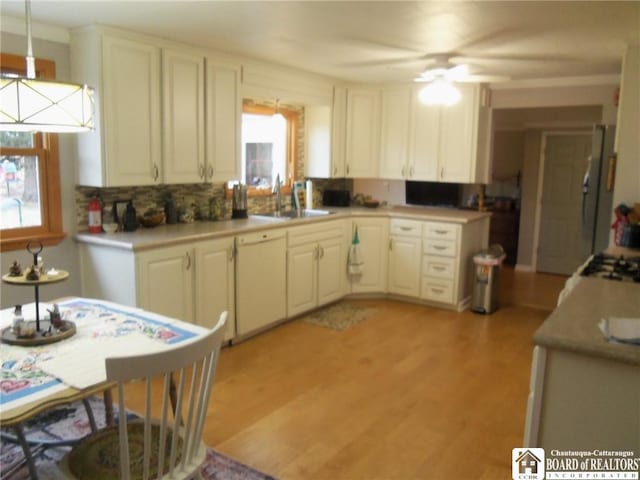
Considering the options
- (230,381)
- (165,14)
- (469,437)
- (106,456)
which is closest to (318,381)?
(230,381)

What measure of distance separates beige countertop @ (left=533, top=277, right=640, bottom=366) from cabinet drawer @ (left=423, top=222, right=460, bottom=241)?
2483mm

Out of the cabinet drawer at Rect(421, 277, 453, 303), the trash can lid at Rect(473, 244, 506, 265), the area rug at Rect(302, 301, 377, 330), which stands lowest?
the area rug at Rect(302, 301, 377, 330)

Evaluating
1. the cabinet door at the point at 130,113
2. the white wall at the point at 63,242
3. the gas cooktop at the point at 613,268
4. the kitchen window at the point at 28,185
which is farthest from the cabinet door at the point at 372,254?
the kitchen window at the point at 28,185

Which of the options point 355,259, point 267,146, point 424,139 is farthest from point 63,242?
point 424,139

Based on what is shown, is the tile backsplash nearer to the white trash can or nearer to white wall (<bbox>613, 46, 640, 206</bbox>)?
the white trash can

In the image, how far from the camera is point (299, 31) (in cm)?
337

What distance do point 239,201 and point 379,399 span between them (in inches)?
84.8

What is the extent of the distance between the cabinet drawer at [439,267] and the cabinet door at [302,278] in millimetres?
1140

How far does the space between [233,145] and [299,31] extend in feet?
3.91

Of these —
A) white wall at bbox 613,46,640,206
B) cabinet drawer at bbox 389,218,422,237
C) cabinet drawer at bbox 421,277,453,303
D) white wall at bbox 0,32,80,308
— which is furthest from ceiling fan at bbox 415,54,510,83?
white wall at bbox 0,32,80,308

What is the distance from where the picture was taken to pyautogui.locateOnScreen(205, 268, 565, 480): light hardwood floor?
2609 mm

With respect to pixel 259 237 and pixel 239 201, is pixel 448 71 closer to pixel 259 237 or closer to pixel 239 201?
pixel 259 237

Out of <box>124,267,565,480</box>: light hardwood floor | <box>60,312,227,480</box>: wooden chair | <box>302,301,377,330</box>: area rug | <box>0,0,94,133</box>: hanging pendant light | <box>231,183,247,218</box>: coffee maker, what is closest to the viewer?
<box>60,312,227,480</box>: wooden chair

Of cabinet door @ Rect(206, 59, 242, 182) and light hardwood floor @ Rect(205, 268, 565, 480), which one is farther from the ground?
cabinet door @ Rect(206, 59, 242, 182)
